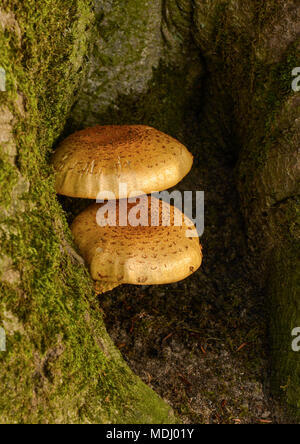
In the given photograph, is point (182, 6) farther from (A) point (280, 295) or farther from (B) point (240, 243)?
(A) point (280, 295)

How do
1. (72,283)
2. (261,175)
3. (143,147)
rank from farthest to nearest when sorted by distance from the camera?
(261,175)
(143,147)
(72,283)

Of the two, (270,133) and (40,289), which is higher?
(270,133)

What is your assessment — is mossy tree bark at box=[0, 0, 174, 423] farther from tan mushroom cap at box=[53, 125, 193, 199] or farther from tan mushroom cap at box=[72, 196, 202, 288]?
tan mushroom cap at box=[53, 125, 193, 199]

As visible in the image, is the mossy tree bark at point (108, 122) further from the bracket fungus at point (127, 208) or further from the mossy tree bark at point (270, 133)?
the bracket fungus at point (127, 208)

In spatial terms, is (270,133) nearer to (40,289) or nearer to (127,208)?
(127,208)

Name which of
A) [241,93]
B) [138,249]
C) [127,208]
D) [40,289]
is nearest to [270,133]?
[241,93]

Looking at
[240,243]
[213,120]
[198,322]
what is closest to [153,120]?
[213,120]

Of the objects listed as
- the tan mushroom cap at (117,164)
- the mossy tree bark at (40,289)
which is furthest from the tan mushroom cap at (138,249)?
the tan mushroom cap at (117,164)
